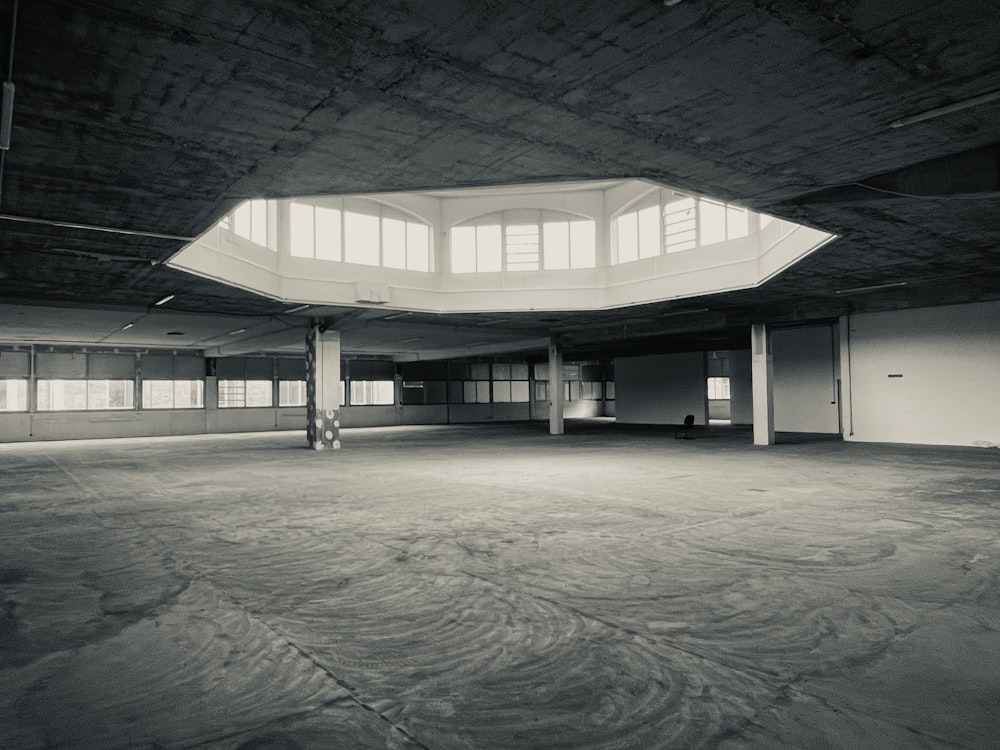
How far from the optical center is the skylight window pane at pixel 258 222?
1766cm

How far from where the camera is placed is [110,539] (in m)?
8.14

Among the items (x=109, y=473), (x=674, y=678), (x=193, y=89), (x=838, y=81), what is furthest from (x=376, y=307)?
(x=674, y=678)

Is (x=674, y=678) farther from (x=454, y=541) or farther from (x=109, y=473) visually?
(x=109, y=473)

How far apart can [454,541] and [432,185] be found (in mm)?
4702

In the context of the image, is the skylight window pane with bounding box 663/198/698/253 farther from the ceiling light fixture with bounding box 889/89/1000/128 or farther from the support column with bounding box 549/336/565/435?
the ceiling light fixture with bounding box 889/89/1000/128

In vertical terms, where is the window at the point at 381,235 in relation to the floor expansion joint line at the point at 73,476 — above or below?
above

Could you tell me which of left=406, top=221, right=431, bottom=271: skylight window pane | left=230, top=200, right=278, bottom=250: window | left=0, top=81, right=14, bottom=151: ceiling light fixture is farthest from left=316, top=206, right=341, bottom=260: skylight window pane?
left=0, top=81, right=14, bottom=151: ceiling light fixture

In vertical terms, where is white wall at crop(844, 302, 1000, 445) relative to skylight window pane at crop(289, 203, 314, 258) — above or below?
below

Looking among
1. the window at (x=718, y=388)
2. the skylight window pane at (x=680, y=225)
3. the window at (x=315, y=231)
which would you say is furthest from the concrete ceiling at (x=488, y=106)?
the window at (x=718, y=388)

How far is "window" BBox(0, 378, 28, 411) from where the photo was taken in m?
26.9

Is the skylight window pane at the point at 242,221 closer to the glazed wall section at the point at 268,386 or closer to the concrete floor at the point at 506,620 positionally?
the concrete floor at the point at 506,620

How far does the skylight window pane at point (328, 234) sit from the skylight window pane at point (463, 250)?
3.98 m

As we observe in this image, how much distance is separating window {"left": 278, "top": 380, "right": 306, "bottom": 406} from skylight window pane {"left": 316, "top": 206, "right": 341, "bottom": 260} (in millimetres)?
16342

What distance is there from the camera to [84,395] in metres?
28.8
